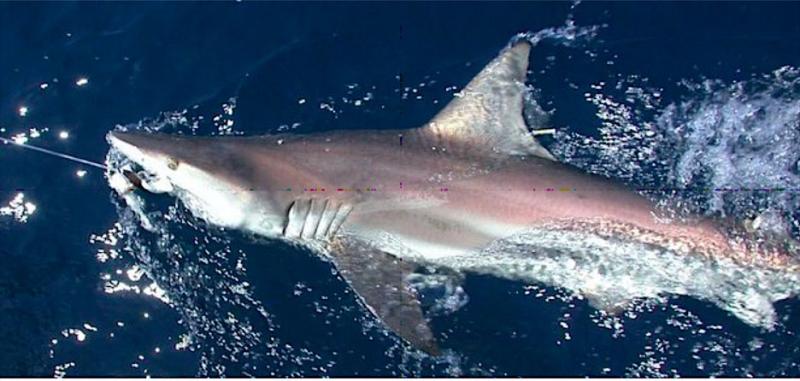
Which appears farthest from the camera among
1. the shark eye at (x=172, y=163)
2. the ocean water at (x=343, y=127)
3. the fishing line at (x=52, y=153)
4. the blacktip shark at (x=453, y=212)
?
the fishing line at (x=52, y=153)

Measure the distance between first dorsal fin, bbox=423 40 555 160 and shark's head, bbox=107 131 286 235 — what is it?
1061 mm

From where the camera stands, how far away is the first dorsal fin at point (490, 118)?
4.77 meters

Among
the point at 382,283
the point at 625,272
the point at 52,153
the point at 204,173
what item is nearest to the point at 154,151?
the point at 204,173

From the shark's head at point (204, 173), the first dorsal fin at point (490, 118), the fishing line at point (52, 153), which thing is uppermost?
the first dorsal fin at point (490, 118)

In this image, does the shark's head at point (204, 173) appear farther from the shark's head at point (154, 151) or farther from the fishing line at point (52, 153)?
the fishing line at point (52, 153)

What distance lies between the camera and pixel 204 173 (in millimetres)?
4609

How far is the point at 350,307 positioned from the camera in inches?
193

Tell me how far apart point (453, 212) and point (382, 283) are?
1.91 ft

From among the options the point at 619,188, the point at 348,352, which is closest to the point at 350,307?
the point at 348,352

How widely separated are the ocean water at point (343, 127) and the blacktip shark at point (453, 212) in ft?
0.38

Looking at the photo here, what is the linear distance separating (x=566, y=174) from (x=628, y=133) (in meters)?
1.11

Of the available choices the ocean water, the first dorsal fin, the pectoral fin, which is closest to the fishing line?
the ocean water

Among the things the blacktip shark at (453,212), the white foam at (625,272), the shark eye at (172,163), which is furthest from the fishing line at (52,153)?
the white foam at (625,272)

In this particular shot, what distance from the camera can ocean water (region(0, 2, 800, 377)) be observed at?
15.4 ft
